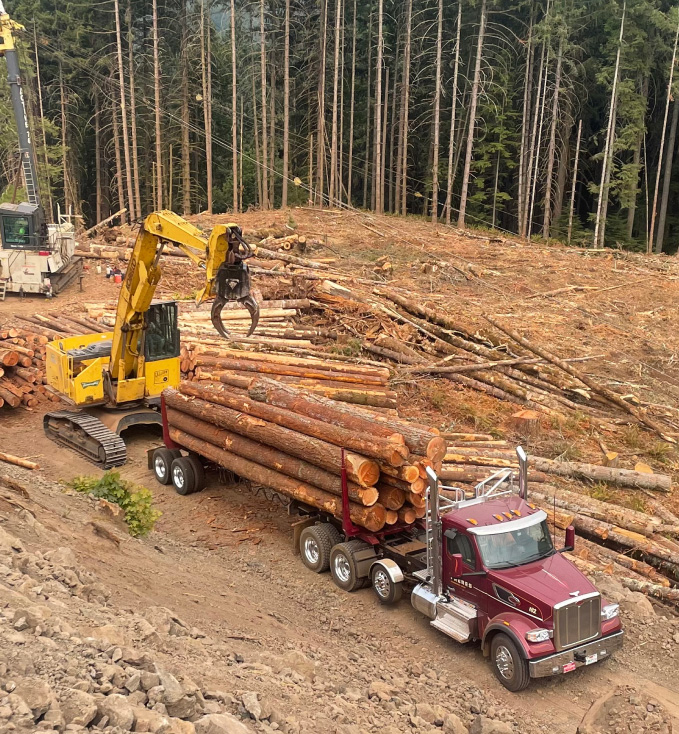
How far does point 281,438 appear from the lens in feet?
35.5

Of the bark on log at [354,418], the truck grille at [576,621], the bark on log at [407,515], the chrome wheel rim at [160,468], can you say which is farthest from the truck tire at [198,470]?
the truck grille at [576,621]

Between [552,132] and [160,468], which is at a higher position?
[552,132]

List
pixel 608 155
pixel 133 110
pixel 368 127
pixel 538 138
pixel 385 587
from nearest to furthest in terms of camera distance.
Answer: pixel 385 587 → pixel 608 155 → pixel 133 110 → pixel 538 138 → pixel 368 127

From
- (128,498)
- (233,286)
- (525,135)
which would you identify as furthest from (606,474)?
(525,135)

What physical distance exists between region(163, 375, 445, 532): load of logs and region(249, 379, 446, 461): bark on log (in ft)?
0.05

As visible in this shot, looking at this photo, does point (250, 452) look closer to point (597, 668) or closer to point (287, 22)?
point (597, 668)

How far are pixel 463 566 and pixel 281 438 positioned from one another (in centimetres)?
357

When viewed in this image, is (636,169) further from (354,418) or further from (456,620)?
(456,620)

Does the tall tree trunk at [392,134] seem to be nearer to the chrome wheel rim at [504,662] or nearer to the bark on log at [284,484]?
the bark on log at [284,484]

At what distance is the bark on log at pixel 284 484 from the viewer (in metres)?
9.55

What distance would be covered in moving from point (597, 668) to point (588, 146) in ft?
155

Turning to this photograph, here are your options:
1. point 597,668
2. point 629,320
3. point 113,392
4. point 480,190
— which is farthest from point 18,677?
point 480,190

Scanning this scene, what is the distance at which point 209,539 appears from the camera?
1150cm

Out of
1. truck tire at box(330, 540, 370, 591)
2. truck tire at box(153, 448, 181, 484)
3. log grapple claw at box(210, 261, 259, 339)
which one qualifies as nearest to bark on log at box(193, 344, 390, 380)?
truck tire at box(153, 448, 181, 484)
